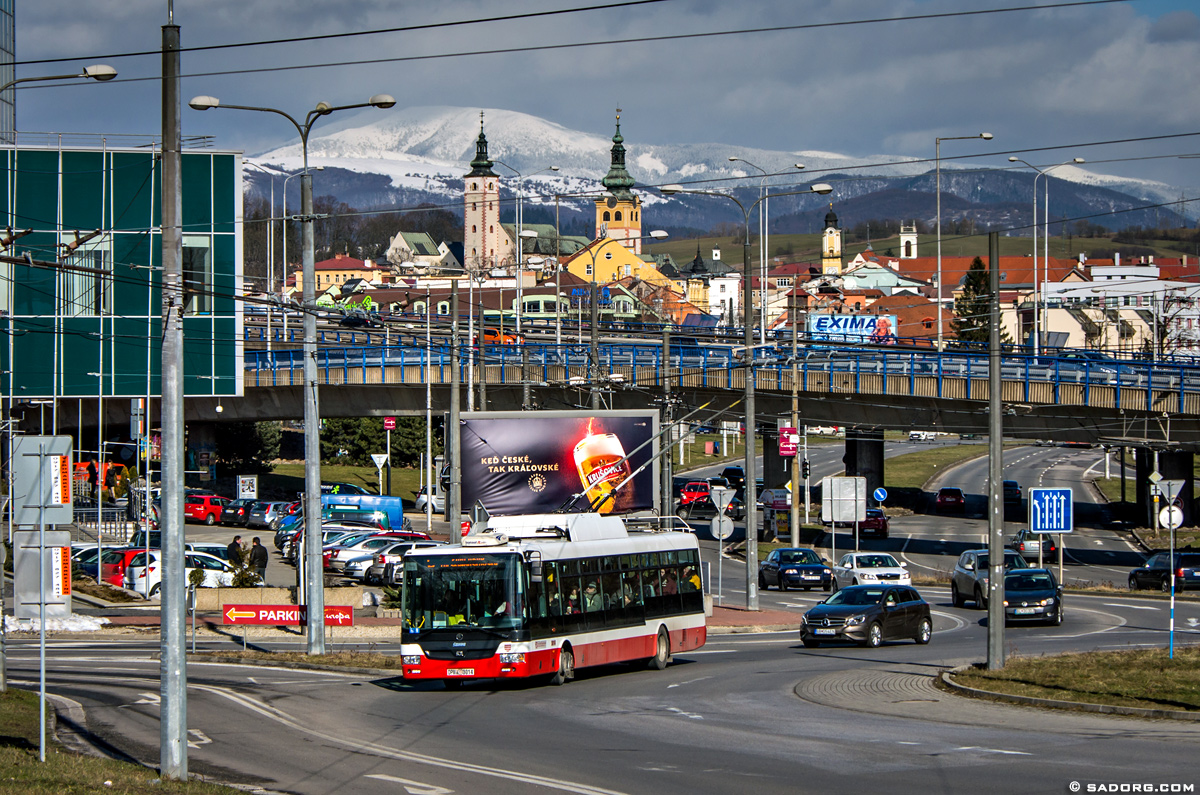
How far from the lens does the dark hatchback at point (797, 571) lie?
43875 mm

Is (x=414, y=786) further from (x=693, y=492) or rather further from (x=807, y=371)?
(x=693, y=492)

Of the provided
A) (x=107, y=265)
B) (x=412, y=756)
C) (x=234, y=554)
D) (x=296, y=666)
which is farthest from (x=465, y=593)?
(x=107, y=265)

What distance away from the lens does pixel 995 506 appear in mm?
20266

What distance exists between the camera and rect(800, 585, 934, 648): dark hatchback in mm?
27000

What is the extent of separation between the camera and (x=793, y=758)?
13797 mm

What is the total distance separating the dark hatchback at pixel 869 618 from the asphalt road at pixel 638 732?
2.28 meters

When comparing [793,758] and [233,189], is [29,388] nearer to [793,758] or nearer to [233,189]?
[233,189]

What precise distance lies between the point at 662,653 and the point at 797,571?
2031cm

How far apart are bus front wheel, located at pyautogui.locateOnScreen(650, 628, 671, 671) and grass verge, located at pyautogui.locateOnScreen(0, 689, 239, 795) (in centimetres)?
1198

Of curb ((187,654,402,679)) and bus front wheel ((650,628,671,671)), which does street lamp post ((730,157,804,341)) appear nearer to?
bus front wheel ((650,628,671,671))

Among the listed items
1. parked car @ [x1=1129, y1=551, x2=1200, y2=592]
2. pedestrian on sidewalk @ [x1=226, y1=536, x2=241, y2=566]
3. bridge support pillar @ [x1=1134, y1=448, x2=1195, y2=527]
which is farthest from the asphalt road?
bridge support pillar @ [x1=1134, y1=448, x2=1195, y2=527]

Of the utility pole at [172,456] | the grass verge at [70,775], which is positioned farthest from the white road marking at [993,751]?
the utility pole at [172,456]

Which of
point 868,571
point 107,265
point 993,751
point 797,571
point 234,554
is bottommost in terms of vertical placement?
point 797,571

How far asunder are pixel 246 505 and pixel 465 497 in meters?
21.8
